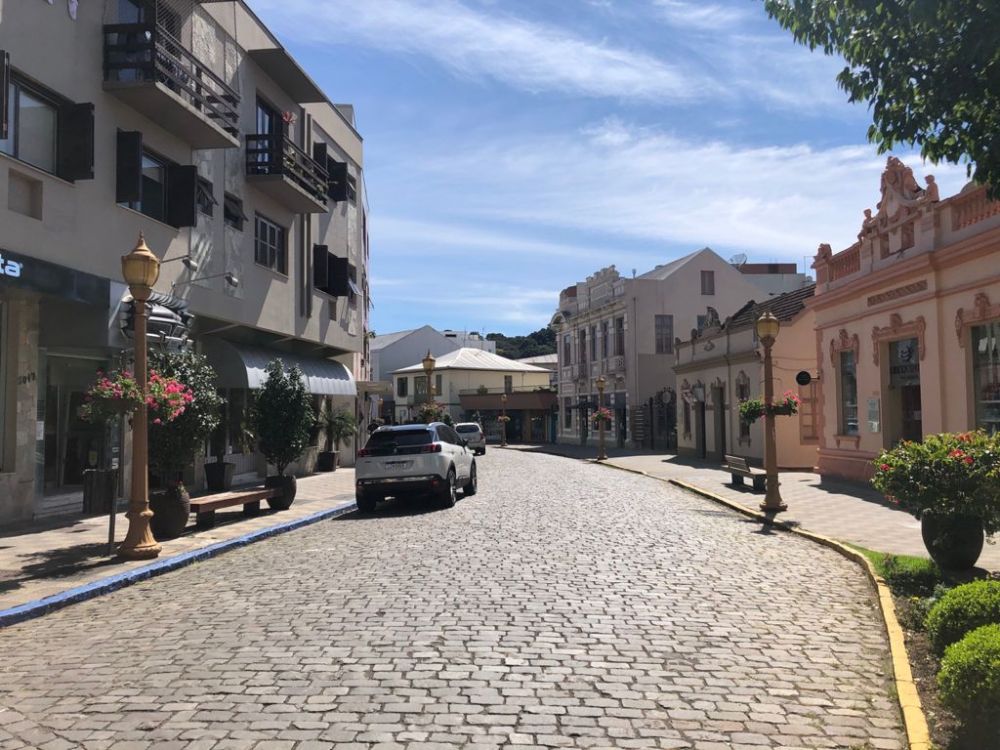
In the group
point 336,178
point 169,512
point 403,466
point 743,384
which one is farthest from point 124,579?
point 743,384

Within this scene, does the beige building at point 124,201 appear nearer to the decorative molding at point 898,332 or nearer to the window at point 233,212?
the window at point 233,212

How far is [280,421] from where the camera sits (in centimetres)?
1600

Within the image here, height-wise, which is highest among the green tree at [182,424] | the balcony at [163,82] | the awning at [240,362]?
the balcony at [163,82]

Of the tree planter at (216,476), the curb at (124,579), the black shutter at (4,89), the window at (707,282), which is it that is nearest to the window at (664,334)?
the window at (707,282)

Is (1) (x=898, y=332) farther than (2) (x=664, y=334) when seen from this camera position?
No

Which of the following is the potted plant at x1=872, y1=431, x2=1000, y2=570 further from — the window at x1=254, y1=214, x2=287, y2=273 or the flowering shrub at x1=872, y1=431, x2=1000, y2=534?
the window at x1=254, y1=214, x2=287, y2=273

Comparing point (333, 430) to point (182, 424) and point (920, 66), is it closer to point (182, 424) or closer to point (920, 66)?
point (182, 424)

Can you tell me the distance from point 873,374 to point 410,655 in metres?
17.1

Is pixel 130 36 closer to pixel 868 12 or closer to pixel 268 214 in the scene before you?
pixel 268 214

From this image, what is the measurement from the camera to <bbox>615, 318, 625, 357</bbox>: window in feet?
153

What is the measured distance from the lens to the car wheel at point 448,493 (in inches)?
640

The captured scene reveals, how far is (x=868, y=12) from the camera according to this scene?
546cm

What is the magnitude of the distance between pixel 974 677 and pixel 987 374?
1313cm

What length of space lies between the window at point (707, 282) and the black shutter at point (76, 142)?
37.9 meters
